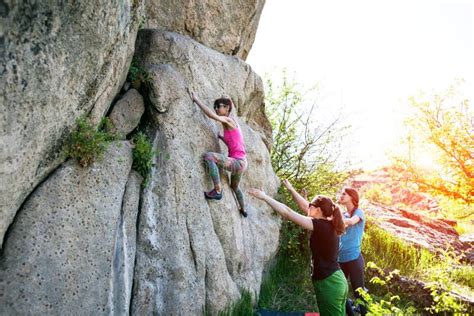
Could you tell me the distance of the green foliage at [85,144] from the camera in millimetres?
5031

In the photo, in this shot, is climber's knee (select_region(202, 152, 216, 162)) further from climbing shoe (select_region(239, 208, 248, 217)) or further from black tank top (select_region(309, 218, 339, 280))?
black tank top (select_region(309, 218, 339, 280))

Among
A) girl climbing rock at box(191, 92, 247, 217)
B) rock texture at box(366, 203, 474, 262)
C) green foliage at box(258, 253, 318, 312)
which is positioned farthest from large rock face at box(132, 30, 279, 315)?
rock texture at box(366, 203, 474, 262)

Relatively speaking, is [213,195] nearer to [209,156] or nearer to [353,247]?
[209,156]

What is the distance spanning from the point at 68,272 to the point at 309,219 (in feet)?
11.2

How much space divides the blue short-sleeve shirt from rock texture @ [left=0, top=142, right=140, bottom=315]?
452 centimetres

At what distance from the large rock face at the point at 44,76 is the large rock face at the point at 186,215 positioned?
4.80ft

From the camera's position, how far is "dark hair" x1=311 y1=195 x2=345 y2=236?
570cm

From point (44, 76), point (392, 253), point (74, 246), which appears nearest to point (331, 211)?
point (74, 246)

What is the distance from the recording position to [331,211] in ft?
19.2

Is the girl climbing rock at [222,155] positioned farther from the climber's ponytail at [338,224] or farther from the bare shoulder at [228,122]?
the climber's ponytail at [338,224]

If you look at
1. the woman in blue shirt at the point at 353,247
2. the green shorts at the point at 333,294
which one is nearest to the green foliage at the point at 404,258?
the woman in blue shirt at the point at 353,247

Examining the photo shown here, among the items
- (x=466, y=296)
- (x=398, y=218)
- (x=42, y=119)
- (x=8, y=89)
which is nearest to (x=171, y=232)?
(x=42, y=119)

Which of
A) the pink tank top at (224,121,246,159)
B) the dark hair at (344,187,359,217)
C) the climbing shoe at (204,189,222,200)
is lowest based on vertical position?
the climbing shoe at (204,189,222,200)

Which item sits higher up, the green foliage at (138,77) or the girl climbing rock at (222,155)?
the green foliage at (138,77)
